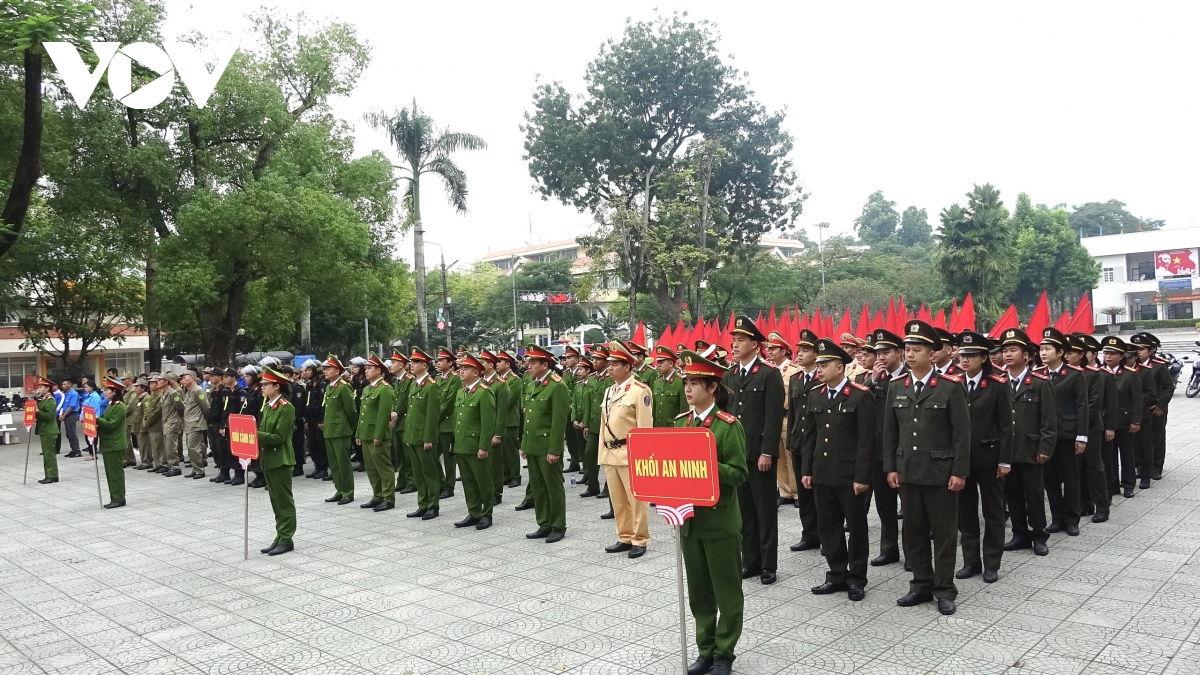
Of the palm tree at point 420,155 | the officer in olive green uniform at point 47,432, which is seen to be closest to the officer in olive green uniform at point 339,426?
the officer in olive green uniform at point 47,432

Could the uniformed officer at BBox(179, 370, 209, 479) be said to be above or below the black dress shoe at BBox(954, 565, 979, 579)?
above

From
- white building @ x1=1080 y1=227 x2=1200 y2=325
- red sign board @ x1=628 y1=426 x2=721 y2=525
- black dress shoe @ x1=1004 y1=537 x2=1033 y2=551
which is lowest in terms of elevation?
black dress shoe @ x1=1004 y1=537 x2=1033 y2=551

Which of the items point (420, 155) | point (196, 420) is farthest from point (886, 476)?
point (420, 155)

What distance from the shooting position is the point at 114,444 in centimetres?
1111

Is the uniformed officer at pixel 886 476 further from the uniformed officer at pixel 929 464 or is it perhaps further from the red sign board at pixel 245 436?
the red sign board at pixel 245 436

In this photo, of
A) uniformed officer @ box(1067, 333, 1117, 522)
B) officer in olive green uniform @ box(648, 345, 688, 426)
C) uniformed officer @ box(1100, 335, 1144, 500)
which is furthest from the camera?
uniformed officer @ box(1100, 335, 1144, 500)

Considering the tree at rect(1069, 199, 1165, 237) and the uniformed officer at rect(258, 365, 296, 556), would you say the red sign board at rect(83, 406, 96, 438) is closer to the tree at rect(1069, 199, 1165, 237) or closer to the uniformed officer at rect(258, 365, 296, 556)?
the uniformed officer at rect(258, 365, 296, 556)

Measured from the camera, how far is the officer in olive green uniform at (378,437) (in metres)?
10.1

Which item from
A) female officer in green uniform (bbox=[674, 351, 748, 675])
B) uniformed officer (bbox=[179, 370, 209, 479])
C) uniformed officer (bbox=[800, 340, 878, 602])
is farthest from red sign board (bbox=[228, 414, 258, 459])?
uniformed officer (bbox=[179, 370, 209, 479])

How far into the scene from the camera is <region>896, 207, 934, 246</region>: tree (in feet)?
332

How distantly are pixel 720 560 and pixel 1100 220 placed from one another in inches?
4155

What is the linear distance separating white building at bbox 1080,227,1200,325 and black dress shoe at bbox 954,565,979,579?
6669 centimetres

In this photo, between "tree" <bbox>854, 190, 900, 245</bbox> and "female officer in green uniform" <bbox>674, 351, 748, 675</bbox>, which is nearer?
"female officer in green uniform" <bbox>674, 351, 748, 675</bbox>

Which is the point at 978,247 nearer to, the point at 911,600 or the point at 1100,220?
the point at 911,600
